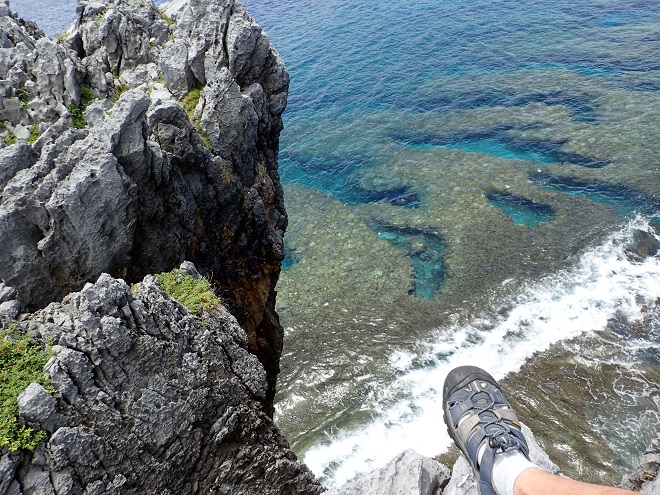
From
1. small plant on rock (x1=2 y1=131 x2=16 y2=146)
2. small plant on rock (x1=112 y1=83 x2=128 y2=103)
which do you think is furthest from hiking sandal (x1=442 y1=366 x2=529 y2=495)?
small plant on rock (x1=112 y1=83 x2=128 y2=103)

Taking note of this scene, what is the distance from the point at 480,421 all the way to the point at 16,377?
10012 millimetres

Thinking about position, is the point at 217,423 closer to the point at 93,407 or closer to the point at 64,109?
the point at 93,407

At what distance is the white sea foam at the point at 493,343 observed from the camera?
21.7 meters

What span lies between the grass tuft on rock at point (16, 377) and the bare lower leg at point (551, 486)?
8827mm

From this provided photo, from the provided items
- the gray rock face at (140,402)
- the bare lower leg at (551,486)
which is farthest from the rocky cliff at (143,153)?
the bare lower leg at (551,486)

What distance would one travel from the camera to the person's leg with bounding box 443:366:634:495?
6.65 metres

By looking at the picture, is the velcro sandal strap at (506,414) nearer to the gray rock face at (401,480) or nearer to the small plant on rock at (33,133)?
the gray rock face at (401,480)

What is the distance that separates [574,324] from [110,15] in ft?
93.0

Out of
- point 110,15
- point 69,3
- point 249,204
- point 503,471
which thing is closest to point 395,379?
point 249,204

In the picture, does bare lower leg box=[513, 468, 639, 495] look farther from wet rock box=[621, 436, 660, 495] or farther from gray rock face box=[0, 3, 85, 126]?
gray rock face box=[0, 3, 85, 126]

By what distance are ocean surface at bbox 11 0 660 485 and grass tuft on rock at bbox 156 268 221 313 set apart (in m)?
12.9

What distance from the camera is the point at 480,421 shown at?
1055 centimetres

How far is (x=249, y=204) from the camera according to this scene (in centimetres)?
1939

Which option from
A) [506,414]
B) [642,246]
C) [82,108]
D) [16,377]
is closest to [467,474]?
[506,414]
